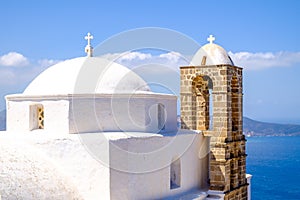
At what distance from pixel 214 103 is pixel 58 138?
4288 millimetres

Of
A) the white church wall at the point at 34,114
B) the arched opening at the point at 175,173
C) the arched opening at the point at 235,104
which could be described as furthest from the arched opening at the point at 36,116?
the arched opening at the point at 235,104

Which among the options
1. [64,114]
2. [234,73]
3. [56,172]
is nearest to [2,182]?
[56,172]

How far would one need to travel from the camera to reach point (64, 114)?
8.28 meters

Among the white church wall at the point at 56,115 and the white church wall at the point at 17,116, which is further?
the white church wall at the point at 17,116

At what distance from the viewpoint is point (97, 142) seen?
25.6 feet

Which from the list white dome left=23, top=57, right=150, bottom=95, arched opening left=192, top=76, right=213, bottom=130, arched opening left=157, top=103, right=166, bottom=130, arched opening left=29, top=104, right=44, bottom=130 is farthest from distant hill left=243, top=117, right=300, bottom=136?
arched opening left=29, top=104, right=44, bottom=130

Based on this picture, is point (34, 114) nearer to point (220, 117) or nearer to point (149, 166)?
point (149, 166)

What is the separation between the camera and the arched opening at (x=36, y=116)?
8.72 m

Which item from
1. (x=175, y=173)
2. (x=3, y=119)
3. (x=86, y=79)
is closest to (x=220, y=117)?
(x=175, y=173)

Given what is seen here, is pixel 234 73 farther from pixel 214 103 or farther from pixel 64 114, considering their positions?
pixel 64 114

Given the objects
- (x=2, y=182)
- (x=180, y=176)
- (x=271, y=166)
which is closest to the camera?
(x=2, y=182)

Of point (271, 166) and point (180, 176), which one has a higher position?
point (180, 176)

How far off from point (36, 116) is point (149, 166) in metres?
2.51

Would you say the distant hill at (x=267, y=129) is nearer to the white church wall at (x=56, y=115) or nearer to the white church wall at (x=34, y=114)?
the white church wall at (x=34, y=114)
